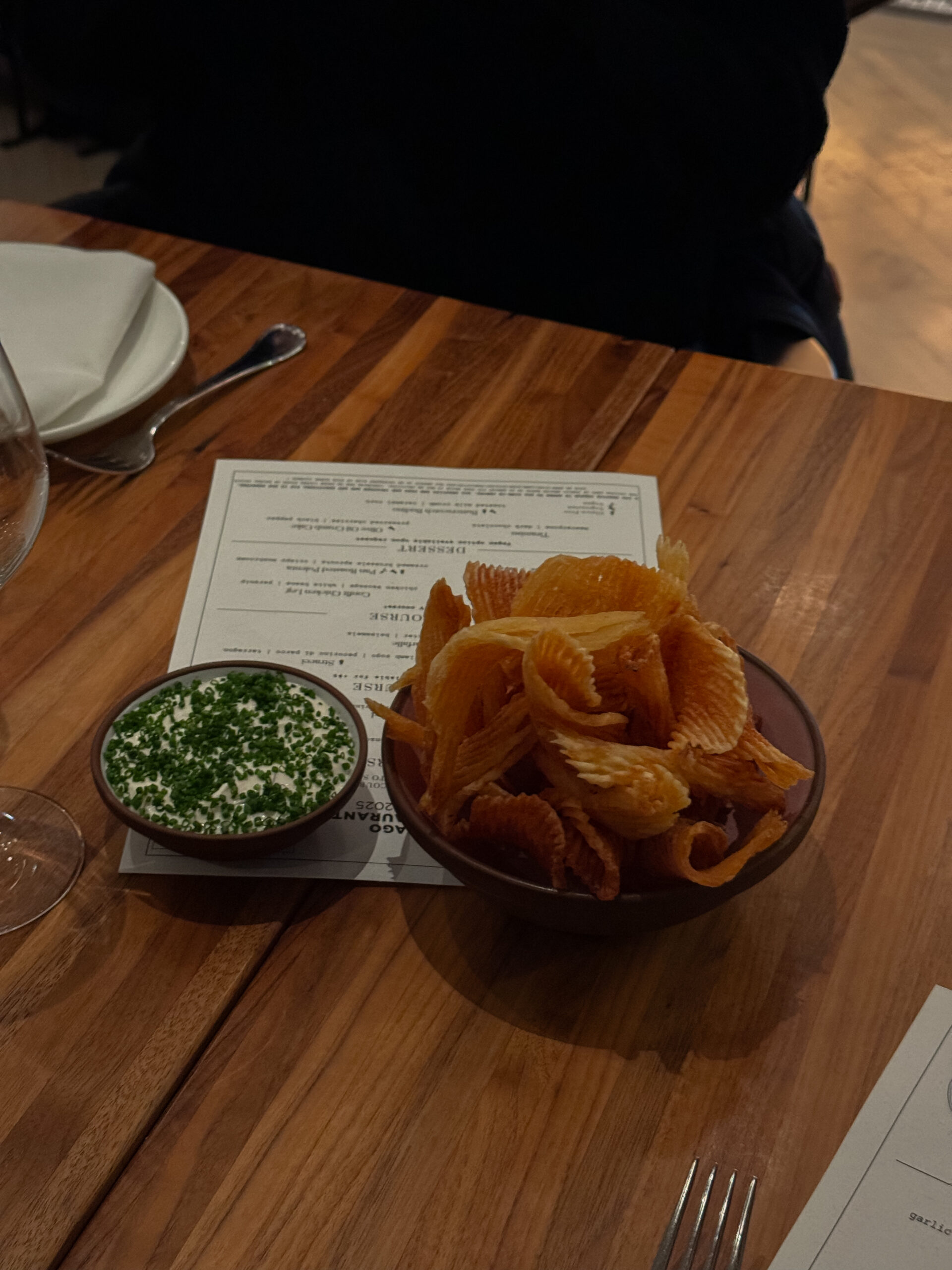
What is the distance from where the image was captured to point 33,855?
700 millimetres

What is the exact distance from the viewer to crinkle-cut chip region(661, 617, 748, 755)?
1.82 feet

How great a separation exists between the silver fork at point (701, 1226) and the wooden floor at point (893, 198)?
2.44 meters

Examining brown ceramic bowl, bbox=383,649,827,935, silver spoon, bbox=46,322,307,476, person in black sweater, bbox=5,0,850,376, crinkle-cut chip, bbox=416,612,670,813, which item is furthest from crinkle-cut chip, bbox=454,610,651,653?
person in black sweater, bbox=5,0,850,376

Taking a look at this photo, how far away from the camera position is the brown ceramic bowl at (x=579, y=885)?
56 centimetres

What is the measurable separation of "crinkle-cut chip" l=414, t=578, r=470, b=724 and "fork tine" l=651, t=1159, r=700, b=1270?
10.4 inches

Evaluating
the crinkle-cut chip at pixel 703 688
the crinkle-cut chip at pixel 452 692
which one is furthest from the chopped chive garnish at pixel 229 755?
the crinkle-cut chip at pixel 703 688

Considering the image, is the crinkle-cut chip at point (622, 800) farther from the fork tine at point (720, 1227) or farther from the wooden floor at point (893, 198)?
the wooden floor at point (893, 198)

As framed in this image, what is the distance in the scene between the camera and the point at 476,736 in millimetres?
577

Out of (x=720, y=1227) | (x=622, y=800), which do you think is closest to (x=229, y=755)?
(x=622, y=800)

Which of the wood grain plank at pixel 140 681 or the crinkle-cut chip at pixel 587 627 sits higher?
the crinkle-cut chip at pixel 587 627

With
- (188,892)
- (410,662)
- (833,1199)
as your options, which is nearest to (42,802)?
(188,892)

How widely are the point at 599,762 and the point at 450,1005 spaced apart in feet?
0.61

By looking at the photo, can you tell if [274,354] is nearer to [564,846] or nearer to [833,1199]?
[564,846]

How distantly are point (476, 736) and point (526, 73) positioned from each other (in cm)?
125
